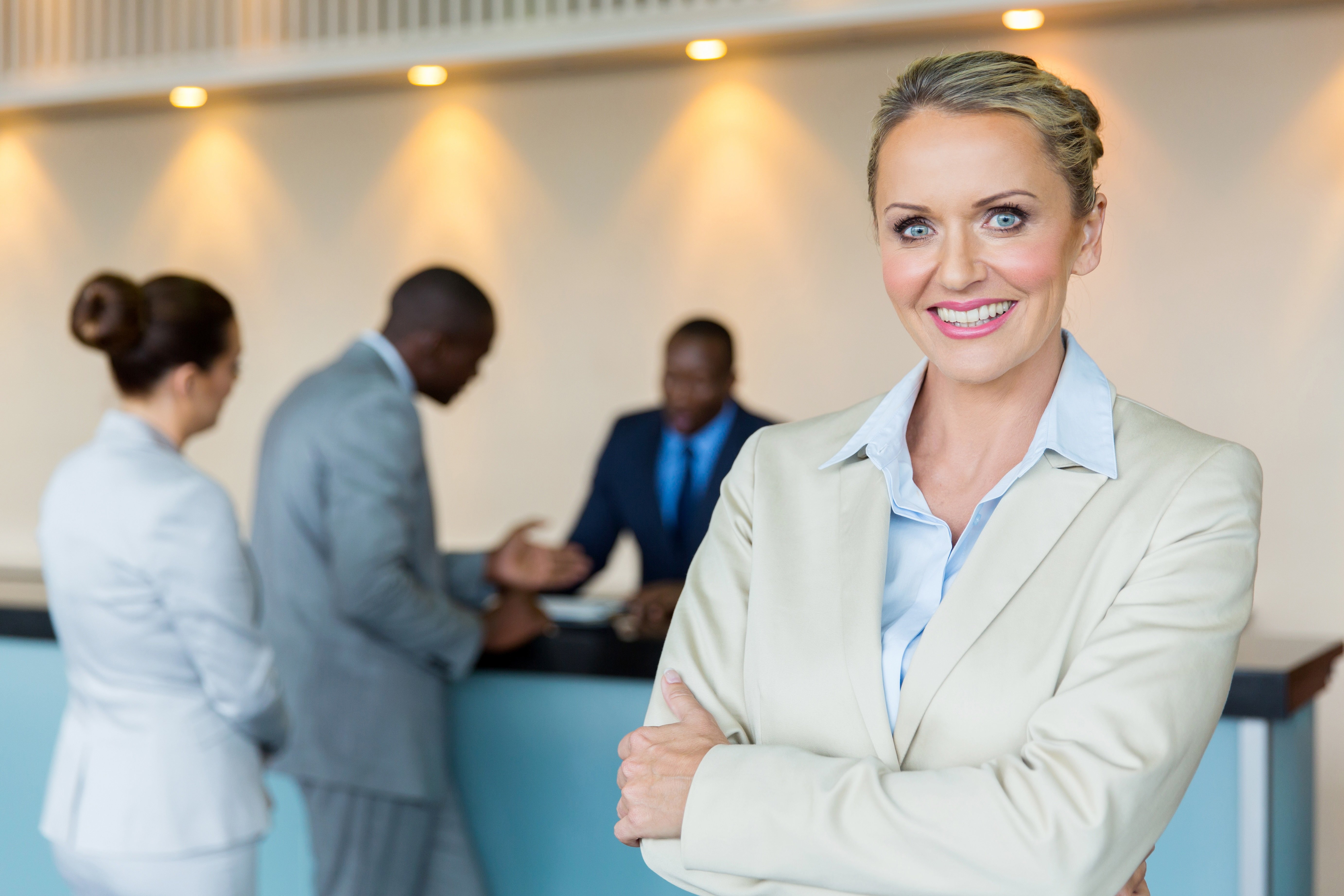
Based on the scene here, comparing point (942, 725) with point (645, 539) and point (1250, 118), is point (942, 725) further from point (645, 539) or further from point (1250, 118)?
point (1250, 118)

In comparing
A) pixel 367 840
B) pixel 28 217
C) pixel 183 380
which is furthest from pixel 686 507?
pixel 28 217

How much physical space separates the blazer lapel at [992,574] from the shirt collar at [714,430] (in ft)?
7.87

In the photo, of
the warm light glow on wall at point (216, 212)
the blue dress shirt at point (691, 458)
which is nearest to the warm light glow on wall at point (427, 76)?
the warm light glow on wall at point (216, 212)

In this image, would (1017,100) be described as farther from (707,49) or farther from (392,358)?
(707,49)

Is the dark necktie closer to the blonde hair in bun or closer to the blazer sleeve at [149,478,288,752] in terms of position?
the blazer sleeve at [149,478,288,752]

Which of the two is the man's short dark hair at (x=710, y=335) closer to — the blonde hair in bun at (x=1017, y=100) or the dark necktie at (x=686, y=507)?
the dark necktie at (x=686, y=507)

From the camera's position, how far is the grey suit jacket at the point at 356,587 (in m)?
2.41

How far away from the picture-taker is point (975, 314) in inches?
47.0

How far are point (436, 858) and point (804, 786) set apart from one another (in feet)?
5.69

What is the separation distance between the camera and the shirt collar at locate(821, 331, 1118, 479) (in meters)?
1.18

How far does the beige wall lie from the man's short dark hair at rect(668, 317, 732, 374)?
878 millimetres

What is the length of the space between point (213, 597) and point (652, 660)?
88 cm

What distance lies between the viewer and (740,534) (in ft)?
4.36

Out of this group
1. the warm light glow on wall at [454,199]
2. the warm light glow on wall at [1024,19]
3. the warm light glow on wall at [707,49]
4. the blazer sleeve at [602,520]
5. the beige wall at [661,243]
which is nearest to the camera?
the blazer sleeve at [602,520]
